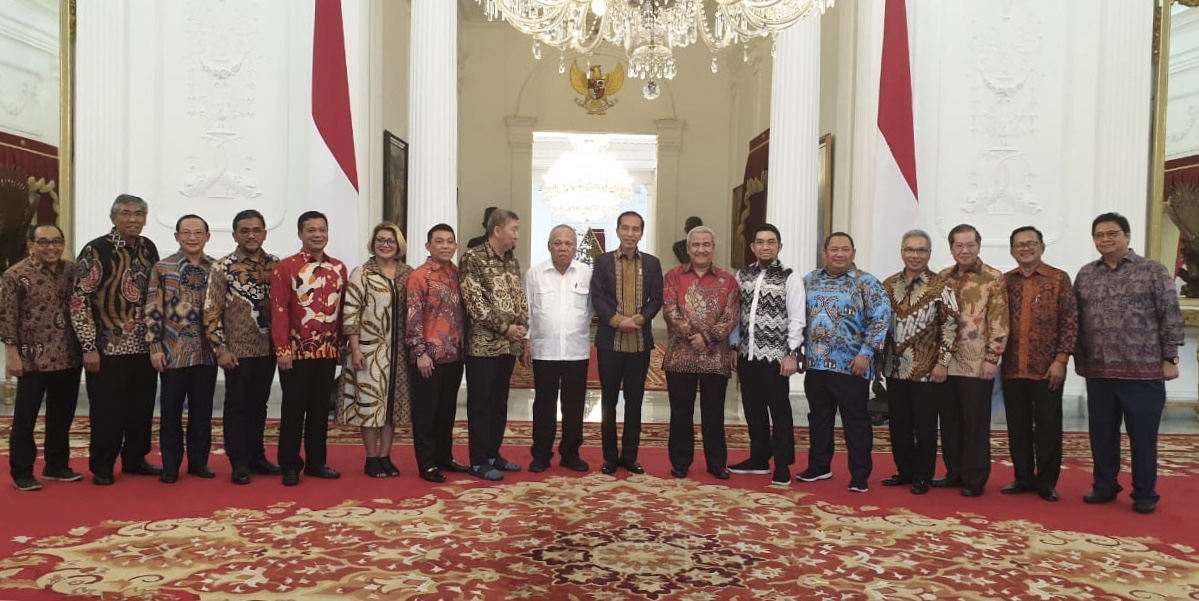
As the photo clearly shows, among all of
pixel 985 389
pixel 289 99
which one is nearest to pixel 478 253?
pixel 985 389

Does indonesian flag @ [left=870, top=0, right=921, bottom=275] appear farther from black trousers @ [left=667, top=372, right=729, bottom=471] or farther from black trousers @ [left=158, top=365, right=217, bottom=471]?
black trousers @ [left=158, top=365, right=217, bottom=471]

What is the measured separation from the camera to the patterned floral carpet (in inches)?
106

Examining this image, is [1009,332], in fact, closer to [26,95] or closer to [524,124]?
[26,95]

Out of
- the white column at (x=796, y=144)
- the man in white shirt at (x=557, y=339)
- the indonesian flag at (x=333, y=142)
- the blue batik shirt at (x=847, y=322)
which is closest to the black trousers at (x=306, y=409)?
the man in white shirt at (x=557, y=339)

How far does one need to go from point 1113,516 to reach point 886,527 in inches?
46.1

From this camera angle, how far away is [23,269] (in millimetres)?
3971

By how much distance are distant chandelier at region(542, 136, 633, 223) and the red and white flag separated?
7.76 meters

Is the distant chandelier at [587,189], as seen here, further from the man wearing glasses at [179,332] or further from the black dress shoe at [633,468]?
the man wearing glasses at [179,332]

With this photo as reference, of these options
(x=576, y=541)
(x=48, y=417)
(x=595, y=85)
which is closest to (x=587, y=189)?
(x=595, y=85)

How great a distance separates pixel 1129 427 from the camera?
3.96m

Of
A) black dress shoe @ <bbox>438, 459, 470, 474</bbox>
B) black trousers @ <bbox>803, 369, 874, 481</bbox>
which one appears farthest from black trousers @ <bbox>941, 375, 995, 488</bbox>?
black dress shoe @ <bbox>438, 459, 470, 474</bbox>

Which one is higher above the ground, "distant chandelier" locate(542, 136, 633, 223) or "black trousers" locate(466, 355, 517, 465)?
"distant chandelier" locate(542, 136, 633, 223)

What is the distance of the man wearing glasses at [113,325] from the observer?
3983mm

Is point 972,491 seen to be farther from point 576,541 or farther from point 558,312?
point 558,312
